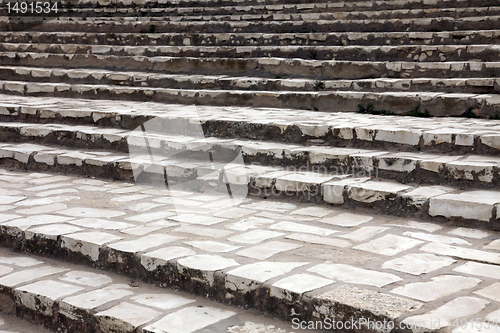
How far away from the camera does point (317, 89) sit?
5.94 metres

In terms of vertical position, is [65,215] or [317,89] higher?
[317,89]

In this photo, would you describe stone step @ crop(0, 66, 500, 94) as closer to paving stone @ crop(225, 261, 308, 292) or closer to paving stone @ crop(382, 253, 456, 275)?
paving stone @ crop(382, 253, 456, 275)

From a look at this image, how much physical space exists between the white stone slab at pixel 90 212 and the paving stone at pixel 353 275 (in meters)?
1.72

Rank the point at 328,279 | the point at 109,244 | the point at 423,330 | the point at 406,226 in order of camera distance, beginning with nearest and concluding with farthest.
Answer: the point at 423,330, the point at 328,279, the point at 109,244, the point at 406,226

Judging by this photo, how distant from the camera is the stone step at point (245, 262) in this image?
2295mm

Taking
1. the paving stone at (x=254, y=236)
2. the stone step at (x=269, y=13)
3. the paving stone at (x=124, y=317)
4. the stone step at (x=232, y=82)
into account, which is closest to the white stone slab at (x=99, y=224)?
the paving stone at (x=254, y=236)

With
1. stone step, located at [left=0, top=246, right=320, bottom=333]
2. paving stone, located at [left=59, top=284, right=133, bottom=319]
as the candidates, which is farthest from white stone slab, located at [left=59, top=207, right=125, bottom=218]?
paving stone, located at [left=59, top=284, right=133, bottom=319]

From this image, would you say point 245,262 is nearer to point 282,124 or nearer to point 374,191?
point 374,191

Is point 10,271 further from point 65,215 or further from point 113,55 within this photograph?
point 113,55

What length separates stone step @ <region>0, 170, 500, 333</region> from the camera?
90.4 inches

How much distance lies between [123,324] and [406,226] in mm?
1900

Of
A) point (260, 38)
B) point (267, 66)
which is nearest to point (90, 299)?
point (267, 66)

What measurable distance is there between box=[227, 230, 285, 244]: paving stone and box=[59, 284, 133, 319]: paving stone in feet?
2.40

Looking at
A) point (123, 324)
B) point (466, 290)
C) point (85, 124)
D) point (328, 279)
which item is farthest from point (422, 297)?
point (85, 124)
